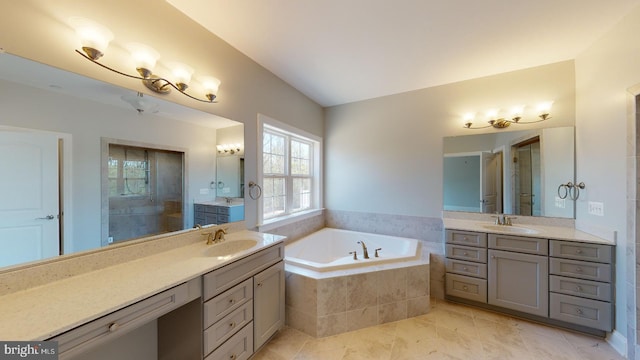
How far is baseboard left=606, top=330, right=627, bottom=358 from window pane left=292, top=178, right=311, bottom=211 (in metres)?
3.29

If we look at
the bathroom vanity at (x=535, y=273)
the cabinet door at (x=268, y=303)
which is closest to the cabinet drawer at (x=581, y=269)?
the bathroom vanity at (x=535, y=273)

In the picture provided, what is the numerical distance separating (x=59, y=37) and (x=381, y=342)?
9.64 feet

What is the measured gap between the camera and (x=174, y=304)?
1.13m

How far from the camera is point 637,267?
1629mm

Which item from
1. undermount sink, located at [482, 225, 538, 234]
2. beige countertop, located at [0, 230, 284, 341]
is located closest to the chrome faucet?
beige countertop, located at [0, 230, 284, 341]

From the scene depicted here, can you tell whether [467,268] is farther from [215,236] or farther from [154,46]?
[154,46]

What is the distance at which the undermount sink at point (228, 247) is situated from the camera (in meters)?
1.73

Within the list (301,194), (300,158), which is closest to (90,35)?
(300,158)

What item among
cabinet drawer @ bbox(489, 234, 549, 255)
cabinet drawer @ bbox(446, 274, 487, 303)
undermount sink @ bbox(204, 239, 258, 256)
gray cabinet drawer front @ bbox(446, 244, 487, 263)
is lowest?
cabinet drawer @ bbox(446, 274, 487, 303)

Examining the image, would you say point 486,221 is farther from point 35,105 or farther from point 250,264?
point 35,105

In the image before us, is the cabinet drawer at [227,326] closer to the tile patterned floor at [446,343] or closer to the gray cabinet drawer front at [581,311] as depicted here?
the tile patterned floor at [446,343]

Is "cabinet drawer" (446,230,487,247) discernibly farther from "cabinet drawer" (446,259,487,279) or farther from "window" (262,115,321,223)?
"window" (262,115,321,223)

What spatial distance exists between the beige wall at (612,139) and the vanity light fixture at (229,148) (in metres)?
3.18

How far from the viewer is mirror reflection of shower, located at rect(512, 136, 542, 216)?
2.49 m
